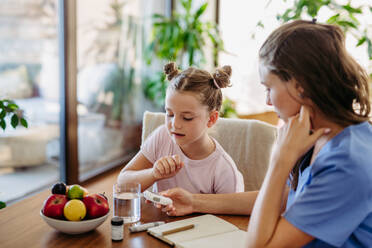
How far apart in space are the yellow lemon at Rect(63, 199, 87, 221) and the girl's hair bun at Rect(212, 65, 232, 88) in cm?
73

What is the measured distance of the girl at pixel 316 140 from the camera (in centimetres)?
88

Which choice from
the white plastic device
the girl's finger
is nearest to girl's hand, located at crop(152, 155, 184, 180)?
the girl's finger

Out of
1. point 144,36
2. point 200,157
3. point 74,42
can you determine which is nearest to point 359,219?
point 200,157

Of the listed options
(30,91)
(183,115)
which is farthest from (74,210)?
(30,91)

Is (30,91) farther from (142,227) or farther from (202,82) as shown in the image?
(142,227)

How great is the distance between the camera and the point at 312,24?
3.23 ft

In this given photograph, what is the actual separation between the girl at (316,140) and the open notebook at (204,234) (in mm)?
116

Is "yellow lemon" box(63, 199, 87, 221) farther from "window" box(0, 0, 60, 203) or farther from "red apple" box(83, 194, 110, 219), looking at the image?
"window" box(0, 0, 60, 203)

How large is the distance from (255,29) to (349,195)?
3.89 m

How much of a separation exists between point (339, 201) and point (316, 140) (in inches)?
6.2

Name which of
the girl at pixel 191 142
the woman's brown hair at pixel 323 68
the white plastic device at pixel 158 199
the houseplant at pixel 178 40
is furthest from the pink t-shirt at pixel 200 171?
the houseplant at pixel 178 40

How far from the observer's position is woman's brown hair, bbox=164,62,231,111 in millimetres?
1461

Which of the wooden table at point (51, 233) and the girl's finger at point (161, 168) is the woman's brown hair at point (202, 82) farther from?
the wooden table at point (51, 233)

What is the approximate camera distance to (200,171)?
1522mm
